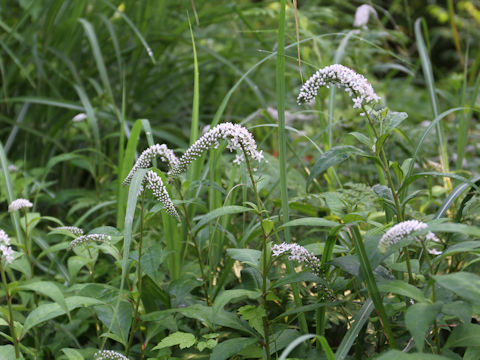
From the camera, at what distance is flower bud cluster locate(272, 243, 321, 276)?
3.53 ft

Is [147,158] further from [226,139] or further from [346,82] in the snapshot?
[346,82]

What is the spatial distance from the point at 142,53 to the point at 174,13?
1.71ft

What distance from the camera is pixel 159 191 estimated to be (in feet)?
3.62

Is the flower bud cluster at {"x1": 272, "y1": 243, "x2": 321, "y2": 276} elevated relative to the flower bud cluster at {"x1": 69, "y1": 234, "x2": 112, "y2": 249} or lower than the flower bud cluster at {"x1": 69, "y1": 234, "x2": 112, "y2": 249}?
lower

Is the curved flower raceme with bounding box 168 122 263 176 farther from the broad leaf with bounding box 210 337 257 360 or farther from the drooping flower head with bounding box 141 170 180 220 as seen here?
the broad leaf with bounding box 210 337 257 360

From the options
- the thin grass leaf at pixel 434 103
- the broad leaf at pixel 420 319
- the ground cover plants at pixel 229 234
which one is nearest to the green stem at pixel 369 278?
the ground cover plants at pixel 229 234

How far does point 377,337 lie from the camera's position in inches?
46.6

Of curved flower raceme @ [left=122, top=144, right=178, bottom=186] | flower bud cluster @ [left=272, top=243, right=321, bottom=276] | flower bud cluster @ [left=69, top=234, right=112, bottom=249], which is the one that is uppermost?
curved flower raceme @ [left=122, top=144, right=178, bottom=186]

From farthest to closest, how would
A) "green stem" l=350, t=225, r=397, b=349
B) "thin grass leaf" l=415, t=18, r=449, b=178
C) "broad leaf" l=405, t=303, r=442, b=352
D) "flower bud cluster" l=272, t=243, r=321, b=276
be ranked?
"thin grass leaf" l=415, t=18, r=449, b=178 < "flower bud cluster" l=272, t=243, r=321, b=276 < "green stem" l=350, t=225, r=397, b=349 < "broad leaf" l=405, t=303, r=442, b=352

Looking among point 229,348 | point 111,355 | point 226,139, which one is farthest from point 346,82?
point 111,355

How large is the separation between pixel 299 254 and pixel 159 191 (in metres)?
0.34

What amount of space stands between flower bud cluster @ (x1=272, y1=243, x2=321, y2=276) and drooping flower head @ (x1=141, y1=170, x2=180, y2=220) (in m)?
0.24

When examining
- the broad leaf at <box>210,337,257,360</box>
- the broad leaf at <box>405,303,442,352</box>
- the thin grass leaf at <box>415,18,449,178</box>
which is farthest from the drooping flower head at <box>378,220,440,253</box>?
the thin grass leaf at <box>415,18,449,178</box>

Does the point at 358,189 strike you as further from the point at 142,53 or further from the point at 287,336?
the point at 142,53
